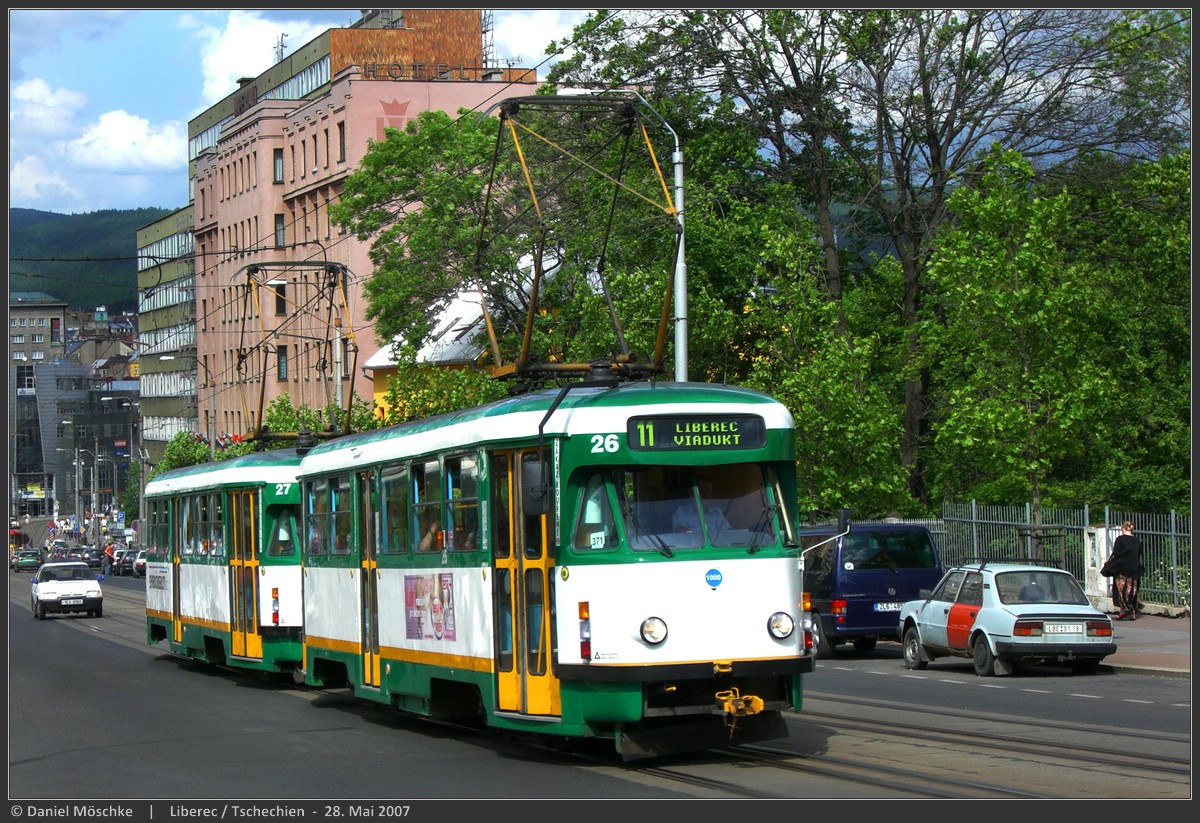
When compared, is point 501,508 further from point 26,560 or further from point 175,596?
point 26,560

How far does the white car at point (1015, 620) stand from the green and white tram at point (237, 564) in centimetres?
827

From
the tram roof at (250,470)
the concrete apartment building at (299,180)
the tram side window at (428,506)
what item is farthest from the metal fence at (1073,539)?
the concrete apartment building at (299,180)

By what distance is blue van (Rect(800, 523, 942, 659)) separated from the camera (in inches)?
1014

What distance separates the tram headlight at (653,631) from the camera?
1231cm

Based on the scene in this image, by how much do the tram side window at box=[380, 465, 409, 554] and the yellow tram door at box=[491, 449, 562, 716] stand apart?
2359 mm

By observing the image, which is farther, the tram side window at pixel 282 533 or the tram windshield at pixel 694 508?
the tram side window at pixel 282 533

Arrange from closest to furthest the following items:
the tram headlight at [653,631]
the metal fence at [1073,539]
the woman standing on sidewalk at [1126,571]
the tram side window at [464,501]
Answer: the tram headlight at [653,631] → the tram side window at [464,501] → the woman standing on sidewalk at [1126,571] → the metal fence at [1073,539]

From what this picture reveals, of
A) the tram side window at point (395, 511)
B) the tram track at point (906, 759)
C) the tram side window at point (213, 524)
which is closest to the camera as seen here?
the tram track at point (906, 759)

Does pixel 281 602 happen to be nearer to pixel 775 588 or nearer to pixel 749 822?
pixel 775 588

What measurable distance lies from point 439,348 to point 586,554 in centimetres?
5396

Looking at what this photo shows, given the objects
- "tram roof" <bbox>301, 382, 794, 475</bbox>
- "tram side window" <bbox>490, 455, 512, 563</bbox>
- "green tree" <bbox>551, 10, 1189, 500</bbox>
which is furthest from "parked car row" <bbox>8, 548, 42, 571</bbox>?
"tram side window" <bbox>490, 455, 512, 563</bbox>

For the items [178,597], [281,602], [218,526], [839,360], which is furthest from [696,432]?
[839,360]

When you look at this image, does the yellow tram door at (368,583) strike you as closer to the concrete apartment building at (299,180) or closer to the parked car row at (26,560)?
the concrete apartment building at (299,180)

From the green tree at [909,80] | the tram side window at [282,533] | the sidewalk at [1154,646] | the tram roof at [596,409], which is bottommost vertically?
the sidewalk at [1154,646]
